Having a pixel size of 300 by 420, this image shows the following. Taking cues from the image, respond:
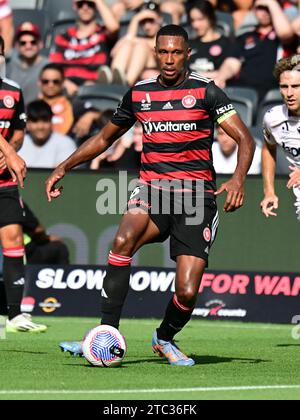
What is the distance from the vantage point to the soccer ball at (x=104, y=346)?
877cm

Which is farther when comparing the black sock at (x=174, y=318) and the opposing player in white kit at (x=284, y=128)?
the opposing player in white kit at (x=284, y=128)

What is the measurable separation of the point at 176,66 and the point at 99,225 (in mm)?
5105

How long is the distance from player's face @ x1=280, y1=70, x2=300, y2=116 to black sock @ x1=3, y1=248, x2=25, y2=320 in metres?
3.27

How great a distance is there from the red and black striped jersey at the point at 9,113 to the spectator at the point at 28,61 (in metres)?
5.43

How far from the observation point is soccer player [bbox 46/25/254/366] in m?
8.98

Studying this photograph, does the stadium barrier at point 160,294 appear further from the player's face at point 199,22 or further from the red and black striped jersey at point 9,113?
the player's face at point 199,22

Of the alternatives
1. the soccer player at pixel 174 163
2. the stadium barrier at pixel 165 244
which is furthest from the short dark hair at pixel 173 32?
the stadium barrier at pixel 165 244

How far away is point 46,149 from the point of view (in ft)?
49.5

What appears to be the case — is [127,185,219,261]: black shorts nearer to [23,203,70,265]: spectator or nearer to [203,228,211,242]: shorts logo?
[203,228,211,242]: shorts logo

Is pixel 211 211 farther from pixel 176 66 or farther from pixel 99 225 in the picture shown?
pixel 99 225

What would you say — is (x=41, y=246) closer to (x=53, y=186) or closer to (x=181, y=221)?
(x=53, y=186)

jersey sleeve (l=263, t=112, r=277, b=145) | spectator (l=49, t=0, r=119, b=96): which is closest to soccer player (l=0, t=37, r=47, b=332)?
jersey sleeve (l=263, t=112, r=277, b=145)

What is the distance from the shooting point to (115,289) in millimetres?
9008

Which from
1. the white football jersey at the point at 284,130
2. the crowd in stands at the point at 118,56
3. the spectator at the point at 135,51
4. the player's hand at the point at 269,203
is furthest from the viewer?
the spectator at the point at 135,51
